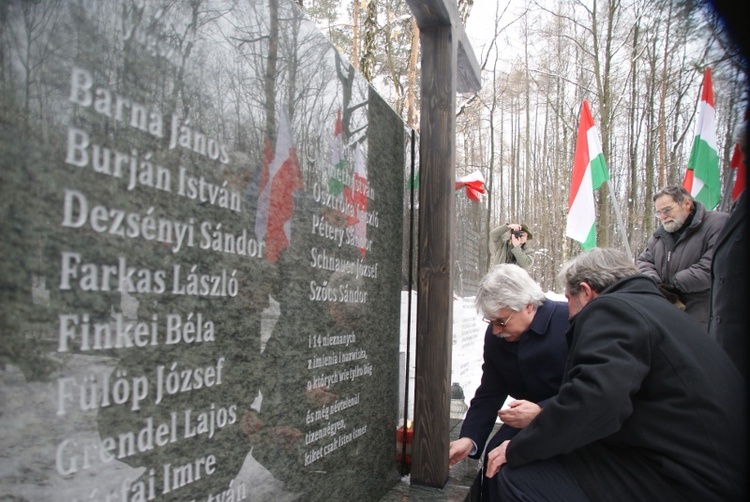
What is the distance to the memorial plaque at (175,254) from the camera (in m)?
0.98

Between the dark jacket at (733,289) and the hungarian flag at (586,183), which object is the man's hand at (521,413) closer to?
the dark jacket at (733,289)

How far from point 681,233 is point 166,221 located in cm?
408

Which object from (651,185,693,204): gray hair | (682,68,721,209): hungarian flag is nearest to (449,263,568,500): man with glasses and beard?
(651,185,693,204): gray hair

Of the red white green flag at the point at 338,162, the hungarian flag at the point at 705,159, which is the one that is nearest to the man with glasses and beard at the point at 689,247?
the hungarian flag at the point at 705,159

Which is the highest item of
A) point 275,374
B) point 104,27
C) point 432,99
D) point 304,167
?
point 432,99

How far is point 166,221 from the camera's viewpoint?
1259 mm

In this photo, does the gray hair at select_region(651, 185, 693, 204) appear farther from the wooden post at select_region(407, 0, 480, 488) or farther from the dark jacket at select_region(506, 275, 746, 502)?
the dark jacket at select_region(506, 275, 746, 502)

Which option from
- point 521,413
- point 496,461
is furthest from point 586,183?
point 496,461

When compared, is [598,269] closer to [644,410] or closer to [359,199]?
[644,410]

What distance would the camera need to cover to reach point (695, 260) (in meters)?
4.08

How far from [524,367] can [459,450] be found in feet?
1.77

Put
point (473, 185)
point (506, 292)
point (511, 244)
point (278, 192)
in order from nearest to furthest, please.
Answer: point (278, 192) < point (506, 292) < point (473, 185) < point (511, 244)

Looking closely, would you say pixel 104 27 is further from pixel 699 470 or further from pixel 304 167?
pixel 699 470

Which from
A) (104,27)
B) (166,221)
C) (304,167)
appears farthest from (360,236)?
(104,27)
